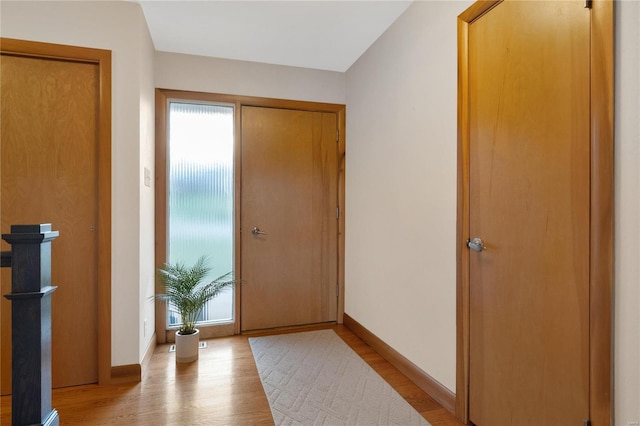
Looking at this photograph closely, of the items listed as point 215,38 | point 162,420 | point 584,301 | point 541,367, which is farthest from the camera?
point 215,38

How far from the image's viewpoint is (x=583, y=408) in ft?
3.92

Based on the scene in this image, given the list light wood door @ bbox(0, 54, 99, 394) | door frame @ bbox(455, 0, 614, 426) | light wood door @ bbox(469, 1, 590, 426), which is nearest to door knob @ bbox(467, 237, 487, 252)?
light wood door @ bbox(469, 1, 590, 426)

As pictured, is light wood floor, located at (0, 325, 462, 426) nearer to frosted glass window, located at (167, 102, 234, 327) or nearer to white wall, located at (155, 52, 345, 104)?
frosted glass window, located at (167, 102, 234, 327)

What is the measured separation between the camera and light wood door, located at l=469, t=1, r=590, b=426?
1215 millimetres

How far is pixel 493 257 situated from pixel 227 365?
6.40ft

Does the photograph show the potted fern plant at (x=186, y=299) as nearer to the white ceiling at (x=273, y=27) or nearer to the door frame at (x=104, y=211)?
the door frame at (x=104, y=211)

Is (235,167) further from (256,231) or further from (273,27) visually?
(273,27)

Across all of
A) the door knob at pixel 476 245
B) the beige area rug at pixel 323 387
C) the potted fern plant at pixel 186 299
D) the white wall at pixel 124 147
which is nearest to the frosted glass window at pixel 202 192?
the potted fern plant at pixel 186 299

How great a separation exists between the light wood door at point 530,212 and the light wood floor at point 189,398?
0.53 meters

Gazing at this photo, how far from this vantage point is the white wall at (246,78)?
113 inches

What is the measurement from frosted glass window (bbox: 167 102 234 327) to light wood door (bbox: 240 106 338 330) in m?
0.16

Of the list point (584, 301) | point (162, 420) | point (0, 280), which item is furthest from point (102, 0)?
point (584, 301)

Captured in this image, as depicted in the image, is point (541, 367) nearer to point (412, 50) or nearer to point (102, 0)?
point (412, 50)

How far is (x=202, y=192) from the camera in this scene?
2.98m
